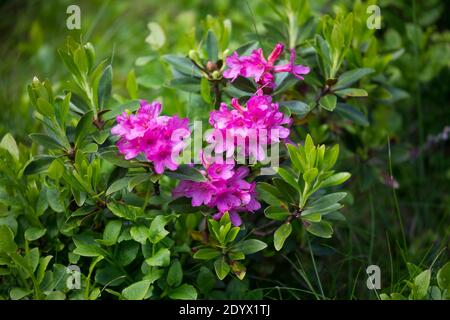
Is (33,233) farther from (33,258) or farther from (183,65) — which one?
(183,65)

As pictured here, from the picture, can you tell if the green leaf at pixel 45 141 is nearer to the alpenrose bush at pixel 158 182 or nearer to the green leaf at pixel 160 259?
the alpenrose bush at pixel 158 182

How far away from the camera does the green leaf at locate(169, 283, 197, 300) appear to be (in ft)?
5.08

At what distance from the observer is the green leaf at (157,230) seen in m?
1.53

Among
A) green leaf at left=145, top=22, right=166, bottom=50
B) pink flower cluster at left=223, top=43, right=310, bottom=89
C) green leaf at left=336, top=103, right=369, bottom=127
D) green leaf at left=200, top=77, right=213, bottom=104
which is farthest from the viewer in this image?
green leaf at left=145, top=22, right=166, bottom=50

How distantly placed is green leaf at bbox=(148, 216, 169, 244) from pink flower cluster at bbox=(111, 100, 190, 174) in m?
0.15

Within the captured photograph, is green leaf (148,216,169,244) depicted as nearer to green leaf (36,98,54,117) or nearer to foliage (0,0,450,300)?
foliage (0,0,450,300)

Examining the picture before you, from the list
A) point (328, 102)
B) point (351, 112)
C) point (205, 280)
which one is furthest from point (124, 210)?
point (351, 112)

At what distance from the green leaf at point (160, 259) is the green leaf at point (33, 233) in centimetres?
31

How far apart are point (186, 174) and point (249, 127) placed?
0.65 ft

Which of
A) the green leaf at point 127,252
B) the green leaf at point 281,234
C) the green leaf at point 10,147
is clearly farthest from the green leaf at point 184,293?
the green leaf at point 10,147

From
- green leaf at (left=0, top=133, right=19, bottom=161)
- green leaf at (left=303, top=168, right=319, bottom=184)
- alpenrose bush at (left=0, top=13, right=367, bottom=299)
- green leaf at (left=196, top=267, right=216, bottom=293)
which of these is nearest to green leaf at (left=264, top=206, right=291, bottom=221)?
alpenrose bush at (left=0, top=13, right=367, bottom=299)

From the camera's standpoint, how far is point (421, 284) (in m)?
1.48
